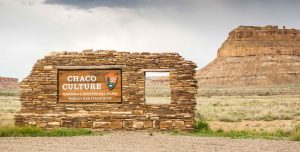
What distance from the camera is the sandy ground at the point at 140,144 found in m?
13.4

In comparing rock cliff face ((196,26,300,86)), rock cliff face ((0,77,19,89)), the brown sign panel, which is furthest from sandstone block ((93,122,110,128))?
rock cliff face ((0,77,19,89))

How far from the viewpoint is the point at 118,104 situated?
1822 cm

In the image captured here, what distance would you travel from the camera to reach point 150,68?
17938mm

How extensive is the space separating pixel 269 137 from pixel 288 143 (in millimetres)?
1649

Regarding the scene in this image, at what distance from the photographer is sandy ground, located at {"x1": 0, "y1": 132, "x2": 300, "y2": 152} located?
13.4 m

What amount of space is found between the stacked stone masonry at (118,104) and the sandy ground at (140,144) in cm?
130

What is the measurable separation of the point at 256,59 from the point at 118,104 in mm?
110939

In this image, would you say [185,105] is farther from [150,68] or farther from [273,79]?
[273,79]

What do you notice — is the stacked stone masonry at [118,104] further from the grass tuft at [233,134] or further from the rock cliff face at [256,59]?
the rock cliff face at [256,59]

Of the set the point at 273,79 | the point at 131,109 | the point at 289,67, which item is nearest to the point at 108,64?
the point at 131,109

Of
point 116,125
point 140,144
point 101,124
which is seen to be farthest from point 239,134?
point 101,124

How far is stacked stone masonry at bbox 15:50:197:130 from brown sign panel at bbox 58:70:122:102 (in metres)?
0.22

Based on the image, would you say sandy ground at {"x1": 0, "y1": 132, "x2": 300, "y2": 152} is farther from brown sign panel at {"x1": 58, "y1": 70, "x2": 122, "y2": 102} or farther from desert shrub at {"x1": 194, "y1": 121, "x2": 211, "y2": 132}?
brown sign panel at {"x1": 58, "y1": 70, "x2": 122, "y2": 102}

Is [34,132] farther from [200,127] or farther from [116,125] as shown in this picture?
[200,127]
